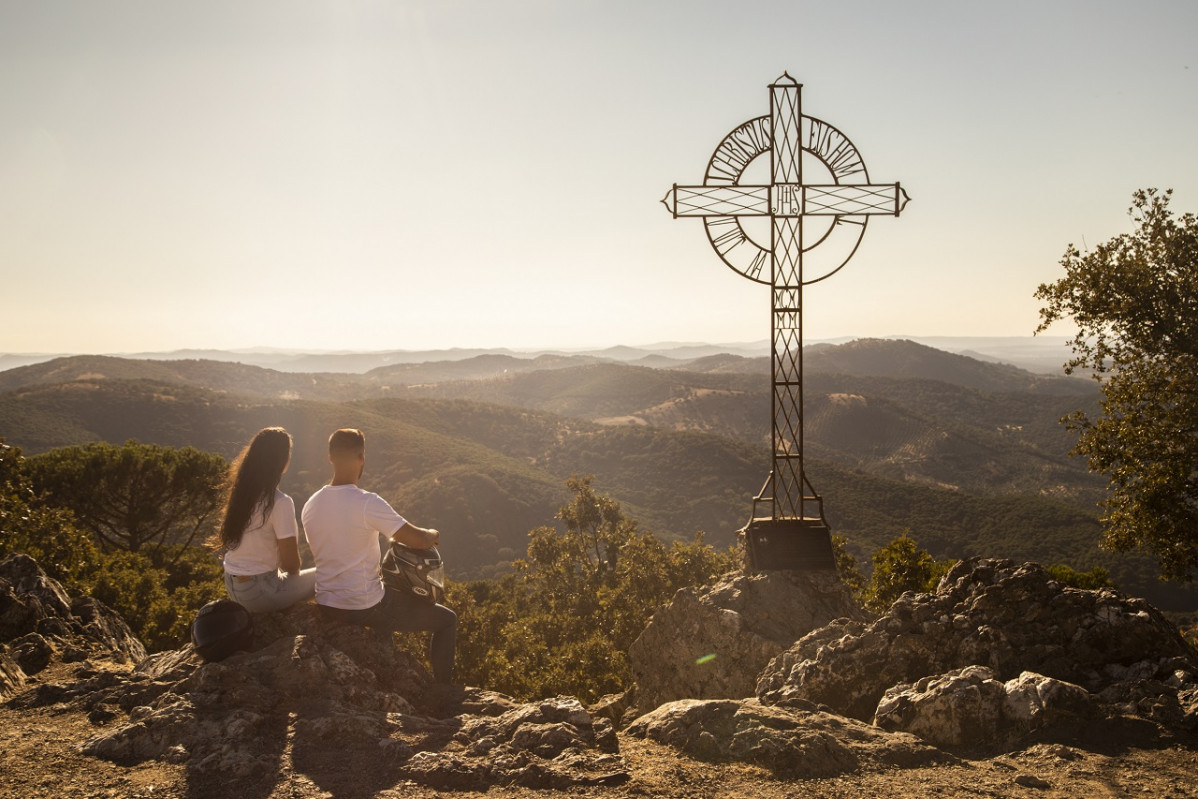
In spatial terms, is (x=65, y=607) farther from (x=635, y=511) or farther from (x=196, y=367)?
(x=196, y=367)

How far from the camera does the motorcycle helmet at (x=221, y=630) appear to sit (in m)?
6.19

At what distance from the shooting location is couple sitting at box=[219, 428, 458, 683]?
20.4 feet

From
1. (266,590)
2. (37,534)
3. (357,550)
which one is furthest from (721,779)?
(37,534)

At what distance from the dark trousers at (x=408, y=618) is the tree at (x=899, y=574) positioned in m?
18.0

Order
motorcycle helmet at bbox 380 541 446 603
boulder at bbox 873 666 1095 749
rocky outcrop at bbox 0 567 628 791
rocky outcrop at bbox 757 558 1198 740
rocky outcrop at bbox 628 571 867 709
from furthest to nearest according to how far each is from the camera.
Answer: rocky outcrop at bbox 628 571 867 709 < motorcycle helmet at bbox 380 541 446 603 < rocky outcrop at bbox 757 558 1198 740 < boulder at bbox 873 666 1095 749 < rocky outcrop at bbox 0 567 628 791

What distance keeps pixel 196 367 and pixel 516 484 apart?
14426 centimetres

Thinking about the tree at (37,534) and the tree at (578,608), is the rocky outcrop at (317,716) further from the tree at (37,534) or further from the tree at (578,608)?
the tree at (37,534)

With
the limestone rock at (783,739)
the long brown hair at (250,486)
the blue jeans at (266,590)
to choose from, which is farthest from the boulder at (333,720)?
the long brown hair at (250,486)

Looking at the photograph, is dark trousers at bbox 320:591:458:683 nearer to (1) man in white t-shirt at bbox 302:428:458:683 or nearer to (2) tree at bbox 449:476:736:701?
(1) man in white t-shirt at bbox 302:428:458:683

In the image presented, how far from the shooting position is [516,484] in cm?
9262

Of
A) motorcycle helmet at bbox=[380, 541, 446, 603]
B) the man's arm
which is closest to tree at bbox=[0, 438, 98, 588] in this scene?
motorcycle helmet at bbox=[380, 541, 446, 603]

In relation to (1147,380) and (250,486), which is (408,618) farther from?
(1147,380)

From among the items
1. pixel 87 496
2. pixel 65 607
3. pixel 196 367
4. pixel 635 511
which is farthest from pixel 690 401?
pixel 65 607

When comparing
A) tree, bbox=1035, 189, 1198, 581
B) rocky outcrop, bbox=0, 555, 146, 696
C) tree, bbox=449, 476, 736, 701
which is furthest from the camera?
tree, bbox=449, 476, 736, 701
